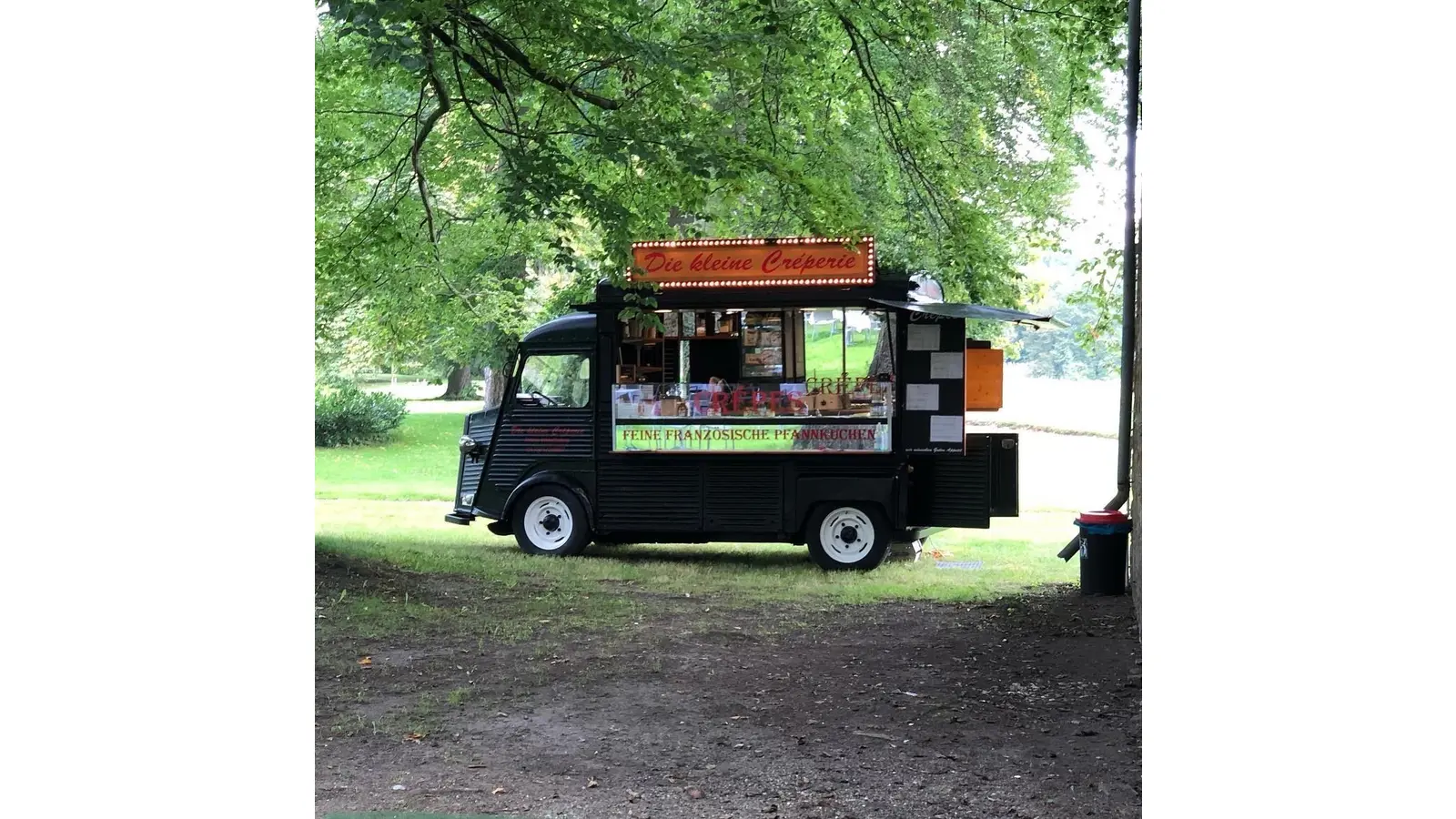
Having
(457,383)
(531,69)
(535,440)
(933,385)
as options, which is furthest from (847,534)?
(457,383)

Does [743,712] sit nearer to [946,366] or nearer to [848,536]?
[848,536]

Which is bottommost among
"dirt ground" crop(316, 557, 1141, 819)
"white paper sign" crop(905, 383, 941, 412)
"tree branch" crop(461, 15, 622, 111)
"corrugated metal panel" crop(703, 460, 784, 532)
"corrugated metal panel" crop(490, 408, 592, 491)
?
"dirt ground" crop(316, 557, 1141, 819)

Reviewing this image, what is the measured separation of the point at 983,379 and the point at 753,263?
133cm

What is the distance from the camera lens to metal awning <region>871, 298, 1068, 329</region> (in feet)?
19.3

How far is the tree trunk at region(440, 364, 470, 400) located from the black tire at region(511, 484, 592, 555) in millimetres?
2769

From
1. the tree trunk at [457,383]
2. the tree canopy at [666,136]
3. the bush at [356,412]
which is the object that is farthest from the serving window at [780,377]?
the bush at [356,412]

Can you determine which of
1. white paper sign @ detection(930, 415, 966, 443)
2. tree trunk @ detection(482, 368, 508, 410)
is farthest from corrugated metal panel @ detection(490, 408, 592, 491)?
white paper sign @ detection(930, 415, 966, 443)

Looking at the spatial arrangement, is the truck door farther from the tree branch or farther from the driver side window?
the tree branch

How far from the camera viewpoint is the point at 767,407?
6738 millimetres

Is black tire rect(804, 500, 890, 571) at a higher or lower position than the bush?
lower

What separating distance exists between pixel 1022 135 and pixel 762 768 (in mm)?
4249
